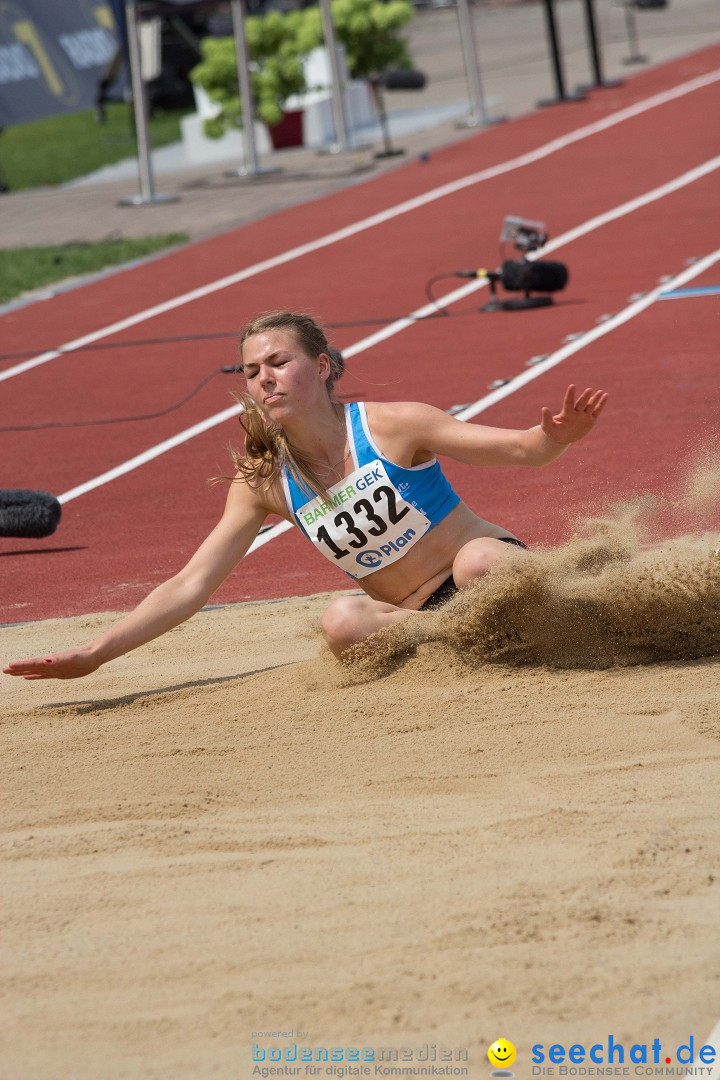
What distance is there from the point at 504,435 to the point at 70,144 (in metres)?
22.4

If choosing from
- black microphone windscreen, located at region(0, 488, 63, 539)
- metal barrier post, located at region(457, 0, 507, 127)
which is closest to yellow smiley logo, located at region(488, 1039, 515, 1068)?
black microphone windscreen, located at region(0, 488, 63, 539)

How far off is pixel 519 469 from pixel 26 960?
15.2 ft

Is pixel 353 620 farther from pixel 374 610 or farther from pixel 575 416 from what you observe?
pixel 575 416

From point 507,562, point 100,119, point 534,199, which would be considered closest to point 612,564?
point 507,562

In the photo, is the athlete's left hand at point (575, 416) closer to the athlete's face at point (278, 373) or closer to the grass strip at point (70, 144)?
the athlete's face at point (278, 373)

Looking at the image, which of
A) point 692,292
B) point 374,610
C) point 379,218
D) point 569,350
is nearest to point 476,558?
point 374,610

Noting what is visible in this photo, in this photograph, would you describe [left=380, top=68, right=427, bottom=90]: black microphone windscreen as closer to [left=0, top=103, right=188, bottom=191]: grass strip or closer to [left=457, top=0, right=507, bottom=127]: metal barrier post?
[left=457, top=0, right=507, bottom=127]: metal barrier post

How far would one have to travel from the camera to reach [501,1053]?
8.02 ft

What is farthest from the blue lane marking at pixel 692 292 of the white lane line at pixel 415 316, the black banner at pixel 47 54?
the black banner at pixel 47 54

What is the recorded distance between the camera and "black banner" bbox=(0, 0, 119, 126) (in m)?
18.2

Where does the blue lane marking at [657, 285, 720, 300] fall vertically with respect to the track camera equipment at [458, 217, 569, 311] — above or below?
below

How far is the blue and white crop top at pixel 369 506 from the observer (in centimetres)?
430

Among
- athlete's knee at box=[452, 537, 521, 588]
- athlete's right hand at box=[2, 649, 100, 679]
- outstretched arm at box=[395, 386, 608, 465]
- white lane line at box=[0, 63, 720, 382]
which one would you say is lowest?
white lane line at box=[0, 63, 720, 382]

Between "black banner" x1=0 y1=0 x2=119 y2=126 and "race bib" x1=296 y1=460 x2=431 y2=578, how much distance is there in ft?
50.7
